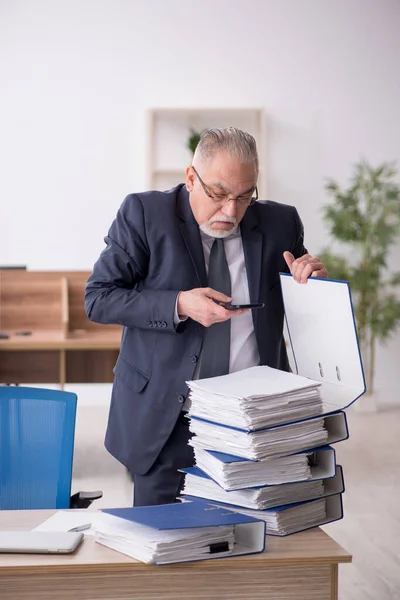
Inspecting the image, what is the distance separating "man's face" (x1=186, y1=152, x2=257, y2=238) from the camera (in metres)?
1.98

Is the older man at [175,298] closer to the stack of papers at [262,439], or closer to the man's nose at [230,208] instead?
the man's nose at [230,208]

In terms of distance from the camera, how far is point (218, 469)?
1.76 m

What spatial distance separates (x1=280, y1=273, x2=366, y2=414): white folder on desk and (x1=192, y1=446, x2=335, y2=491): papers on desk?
0.13m

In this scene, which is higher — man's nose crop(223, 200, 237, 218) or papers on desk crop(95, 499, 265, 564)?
man's nose crop(223, 200, 237, 218)

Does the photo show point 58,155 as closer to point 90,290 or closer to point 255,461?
point 90,290

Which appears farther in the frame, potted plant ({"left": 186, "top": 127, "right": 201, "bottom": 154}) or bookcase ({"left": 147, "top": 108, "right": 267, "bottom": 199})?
bookcase ({"left": 147, "top": 108, "right": 267, "bottom": 199})

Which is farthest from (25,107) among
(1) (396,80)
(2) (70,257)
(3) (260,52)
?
(1) (396,80)

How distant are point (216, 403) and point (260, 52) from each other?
6131 millimetres

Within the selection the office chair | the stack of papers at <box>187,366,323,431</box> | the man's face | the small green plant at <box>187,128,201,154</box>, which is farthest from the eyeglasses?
the small green plant at <box>187,128,201,154</box>

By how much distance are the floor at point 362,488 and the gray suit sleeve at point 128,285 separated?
74.4 inches

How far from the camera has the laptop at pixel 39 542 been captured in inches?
65.6

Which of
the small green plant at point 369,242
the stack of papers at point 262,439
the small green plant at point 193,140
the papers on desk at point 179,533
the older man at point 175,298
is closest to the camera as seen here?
the papers on desk at point 179,533

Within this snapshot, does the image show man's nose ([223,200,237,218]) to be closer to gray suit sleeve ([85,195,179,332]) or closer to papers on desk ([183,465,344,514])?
gray suit sleeve ([85,195,179,332])

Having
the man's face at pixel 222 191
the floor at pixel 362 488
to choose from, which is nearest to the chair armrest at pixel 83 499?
the man's face at pixel 222 191
